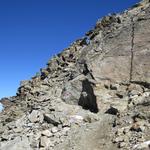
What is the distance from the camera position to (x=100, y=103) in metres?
26.5

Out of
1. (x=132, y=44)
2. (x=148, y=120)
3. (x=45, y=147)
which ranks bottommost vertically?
(x=45, y=147)

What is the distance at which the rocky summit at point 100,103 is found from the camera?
22.3 m

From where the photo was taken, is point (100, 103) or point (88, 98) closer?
point (100, 103)

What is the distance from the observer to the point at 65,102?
1145 inches

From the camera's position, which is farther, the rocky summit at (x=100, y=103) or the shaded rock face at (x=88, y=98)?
the shaded rock face at (x=88, y=98)

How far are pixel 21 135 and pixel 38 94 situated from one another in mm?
8379

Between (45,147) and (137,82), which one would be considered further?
(137,82)

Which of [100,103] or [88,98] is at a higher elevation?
[88,98]

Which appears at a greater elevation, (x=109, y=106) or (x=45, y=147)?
(x=109, y=106)

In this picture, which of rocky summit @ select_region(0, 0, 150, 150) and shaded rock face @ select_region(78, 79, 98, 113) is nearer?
rocky summit @ select_region(0, 0, 150, 150)

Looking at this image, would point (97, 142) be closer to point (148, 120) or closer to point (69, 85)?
point (148, 120)

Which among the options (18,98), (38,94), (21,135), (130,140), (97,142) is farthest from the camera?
(18,98)

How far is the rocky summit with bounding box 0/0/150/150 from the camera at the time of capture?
22297 millimetres

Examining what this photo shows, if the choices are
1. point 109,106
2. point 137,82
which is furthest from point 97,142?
point 137,82
